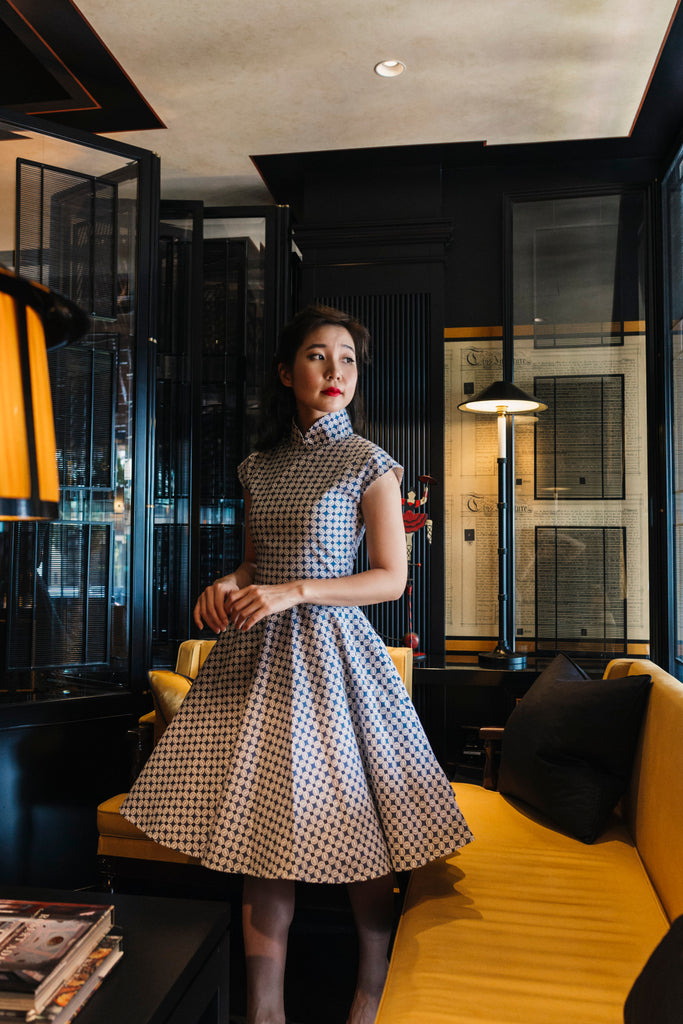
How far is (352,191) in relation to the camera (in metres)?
3.77

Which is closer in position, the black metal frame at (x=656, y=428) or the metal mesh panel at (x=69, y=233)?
the metal mesh panel at (x=69, y=233)

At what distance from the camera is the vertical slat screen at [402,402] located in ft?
11.9

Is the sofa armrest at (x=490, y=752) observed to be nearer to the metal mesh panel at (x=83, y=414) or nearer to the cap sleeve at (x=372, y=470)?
the cap sleeve at (x=372, y=470)

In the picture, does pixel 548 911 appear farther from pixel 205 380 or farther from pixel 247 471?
pixel 205 380

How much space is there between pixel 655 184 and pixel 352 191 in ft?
4.55

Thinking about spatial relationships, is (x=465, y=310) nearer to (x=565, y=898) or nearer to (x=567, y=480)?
(x=567, y=480)

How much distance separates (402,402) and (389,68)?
4.60ft

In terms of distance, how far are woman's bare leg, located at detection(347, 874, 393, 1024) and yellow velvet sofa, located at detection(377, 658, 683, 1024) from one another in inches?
2.2

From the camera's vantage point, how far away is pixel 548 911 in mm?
1549

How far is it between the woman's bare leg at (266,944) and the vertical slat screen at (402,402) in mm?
2098

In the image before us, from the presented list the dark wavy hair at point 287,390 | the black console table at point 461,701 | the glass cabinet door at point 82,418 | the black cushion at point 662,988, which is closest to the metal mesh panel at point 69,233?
the glass cabinet door at point 82,418

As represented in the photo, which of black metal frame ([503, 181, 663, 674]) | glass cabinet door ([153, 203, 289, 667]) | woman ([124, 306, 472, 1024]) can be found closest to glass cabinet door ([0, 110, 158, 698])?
glass cabinet door ([153, 203, 289, 667])

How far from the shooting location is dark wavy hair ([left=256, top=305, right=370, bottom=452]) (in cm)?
187

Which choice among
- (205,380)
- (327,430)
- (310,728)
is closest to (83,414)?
(205,380)
